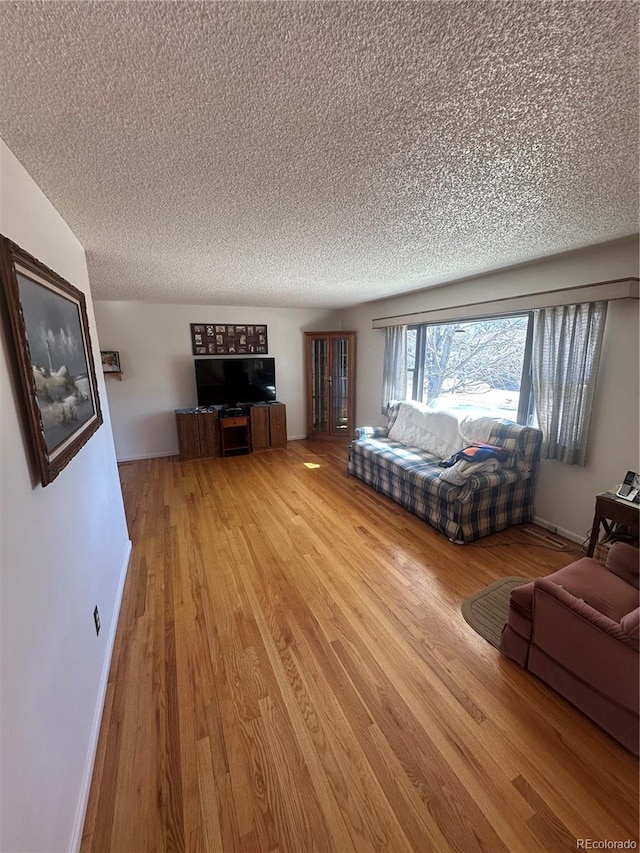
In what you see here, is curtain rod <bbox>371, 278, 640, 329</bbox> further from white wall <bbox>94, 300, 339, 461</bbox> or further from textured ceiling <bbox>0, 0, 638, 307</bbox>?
white wall <bbox>94, 300, 339, 461</bbox>

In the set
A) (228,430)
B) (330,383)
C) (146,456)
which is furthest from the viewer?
(330,383)

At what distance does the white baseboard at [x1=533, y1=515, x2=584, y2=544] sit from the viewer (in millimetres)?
2555

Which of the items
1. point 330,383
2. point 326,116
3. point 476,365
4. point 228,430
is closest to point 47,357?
point 326,116

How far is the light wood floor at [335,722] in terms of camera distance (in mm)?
1051

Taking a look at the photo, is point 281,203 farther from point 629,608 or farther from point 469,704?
point 469,704

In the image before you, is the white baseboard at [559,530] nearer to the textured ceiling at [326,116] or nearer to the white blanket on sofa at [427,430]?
the white blanket on sofa at [427,430]

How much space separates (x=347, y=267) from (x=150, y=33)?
2.13 metres

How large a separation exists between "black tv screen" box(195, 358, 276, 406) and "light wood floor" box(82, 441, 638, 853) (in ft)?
9.25

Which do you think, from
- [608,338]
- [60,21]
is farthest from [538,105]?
[608,338]

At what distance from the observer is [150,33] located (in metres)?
0.67

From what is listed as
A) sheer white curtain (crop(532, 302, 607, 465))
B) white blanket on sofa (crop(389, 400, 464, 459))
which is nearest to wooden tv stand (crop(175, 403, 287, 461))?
white blanket on sofa (crop(389, 400, 464, 459))

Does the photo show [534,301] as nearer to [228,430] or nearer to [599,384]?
[599,384]

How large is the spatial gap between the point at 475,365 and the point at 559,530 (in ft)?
5.64

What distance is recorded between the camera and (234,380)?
490 cm
